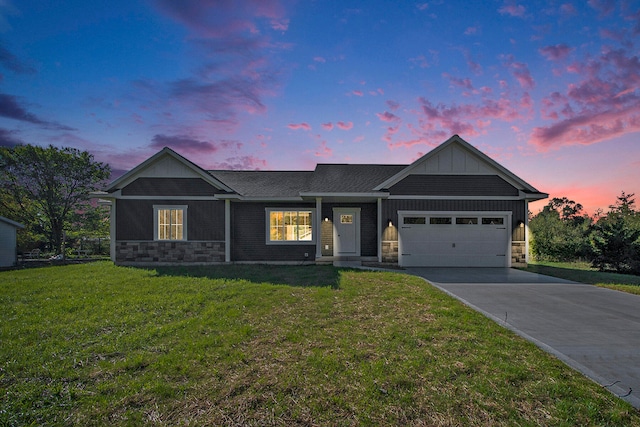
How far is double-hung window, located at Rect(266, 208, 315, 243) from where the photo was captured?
14.3 metres

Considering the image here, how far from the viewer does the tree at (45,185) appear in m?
25.4

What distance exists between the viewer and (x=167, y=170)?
45.3 ft

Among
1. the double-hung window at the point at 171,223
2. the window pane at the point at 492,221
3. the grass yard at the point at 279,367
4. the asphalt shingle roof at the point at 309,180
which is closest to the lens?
the grass yard at the point at 279,367

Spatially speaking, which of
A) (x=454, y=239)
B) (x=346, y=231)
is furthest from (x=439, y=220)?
(x=346, y=231)

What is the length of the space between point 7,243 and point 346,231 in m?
22.6

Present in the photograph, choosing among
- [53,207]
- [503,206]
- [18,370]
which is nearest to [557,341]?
[18,370]

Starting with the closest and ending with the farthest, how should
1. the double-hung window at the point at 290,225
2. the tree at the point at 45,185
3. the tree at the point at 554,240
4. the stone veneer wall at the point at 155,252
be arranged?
the stone veneer wall at the point at 155,252
the double-hung window at the point at 290,225
the tree at the point at 554,240
the tree at the point at 45,185

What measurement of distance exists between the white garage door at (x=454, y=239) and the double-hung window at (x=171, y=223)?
1021cm

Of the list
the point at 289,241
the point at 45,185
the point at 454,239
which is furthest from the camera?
the point at 45,185

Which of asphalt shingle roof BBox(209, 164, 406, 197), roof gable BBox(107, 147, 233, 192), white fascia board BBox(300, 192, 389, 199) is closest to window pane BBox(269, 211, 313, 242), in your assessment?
asphalt shingle roof BBox(209, 164, 406, 197)

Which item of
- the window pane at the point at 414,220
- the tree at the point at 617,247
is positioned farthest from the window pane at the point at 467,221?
the tree at the point at 617,247

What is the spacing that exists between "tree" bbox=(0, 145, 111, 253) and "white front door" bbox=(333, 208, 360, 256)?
26307 millimetres

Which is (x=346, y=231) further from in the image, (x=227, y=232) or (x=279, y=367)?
(x=279, y=367)

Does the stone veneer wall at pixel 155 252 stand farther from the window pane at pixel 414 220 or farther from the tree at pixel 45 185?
the tree at pixel 45 185
